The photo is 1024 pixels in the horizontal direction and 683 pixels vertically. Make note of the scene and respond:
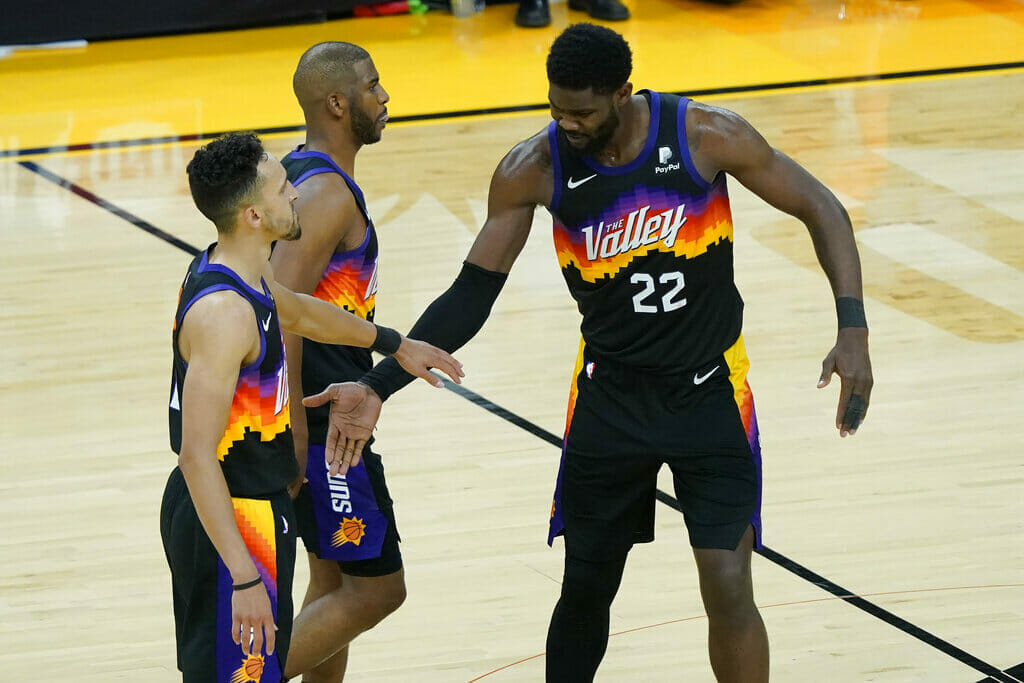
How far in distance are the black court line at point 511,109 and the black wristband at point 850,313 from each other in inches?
240

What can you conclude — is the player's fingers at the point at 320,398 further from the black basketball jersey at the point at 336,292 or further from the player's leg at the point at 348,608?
the player's leg at the point at 348,608

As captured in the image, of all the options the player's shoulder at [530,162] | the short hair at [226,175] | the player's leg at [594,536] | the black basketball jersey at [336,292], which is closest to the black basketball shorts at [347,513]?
the black basketball jersey at [336,292]

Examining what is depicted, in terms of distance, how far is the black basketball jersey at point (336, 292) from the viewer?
3.76 metres

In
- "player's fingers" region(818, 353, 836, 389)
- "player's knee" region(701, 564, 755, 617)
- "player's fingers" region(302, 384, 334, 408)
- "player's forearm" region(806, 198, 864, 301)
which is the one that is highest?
"player's forearm" region(806, 198, 864, 301)

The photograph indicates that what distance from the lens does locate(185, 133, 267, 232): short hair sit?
308 centimetres

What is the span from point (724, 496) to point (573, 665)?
60 centimetres

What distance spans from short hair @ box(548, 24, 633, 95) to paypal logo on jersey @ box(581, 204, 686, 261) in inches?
12.5

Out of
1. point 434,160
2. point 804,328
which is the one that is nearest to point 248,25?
point 434,160

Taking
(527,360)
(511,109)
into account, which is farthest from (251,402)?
(511,109)

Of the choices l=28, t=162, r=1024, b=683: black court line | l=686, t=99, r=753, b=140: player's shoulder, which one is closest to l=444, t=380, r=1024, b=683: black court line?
l=28, t=162, r=1024, b=683: black court line

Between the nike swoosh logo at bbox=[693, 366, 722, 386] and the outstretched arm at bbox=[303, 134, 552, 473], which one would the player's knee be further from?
the outstretched arm at bbox=[303, 134, 552, 473]

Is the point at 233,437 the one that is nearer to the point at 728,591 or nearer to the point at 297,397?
the point at 297,397

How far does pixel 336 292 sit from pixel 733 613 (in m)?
1.26

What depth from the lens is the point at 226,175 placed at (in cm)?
308
